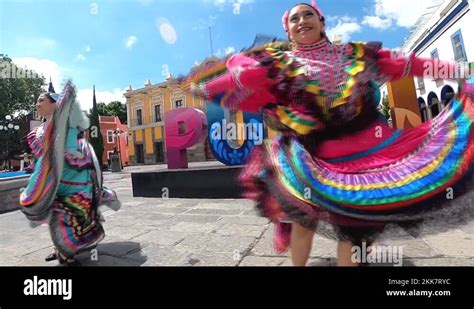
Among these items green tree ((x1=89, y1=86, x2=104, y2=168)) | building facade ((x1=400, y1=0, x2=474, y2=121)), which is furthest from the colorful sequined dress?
building facade ((x1=400, y1=0, x2=474, y2=121))

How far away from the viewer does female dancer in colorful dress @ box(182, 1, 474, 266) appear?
1.49 m

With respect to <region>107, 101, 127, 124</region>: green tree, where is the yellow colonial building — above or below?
below

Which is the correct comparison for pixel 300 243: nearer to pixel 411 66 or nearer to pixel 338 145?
pixel 338 145

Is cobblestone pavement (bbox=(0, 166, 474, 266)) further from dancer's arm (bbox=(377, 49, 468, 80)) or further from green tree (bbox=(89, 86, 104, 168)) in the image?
green tree (bbox=(89, 86, 104, 168))

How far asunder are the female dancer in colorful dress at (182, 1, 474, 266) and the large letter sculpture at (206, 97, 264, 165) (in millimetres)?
4382

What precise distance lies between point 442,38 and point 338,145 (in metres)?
16.3

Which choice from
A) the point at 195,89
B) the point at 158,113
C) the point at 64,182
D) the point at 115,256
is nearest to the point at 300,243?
the point at 195,89

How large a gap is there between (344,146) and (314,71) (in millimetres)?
505

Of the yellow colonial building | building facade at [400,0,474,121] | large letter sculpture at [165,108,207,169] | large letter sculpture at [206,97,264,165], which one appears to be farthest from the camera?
the yellow colonial building

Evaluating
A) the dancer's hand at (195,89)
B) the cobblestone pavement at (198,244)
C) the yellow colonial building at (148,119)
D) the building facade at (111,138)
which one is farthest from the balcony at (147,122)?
the dancer's hand at (195,89)

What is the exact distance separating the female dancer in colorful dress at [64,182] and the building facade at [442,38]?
37.1 feet

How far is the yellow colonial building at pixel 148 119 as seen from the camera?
3446cm
